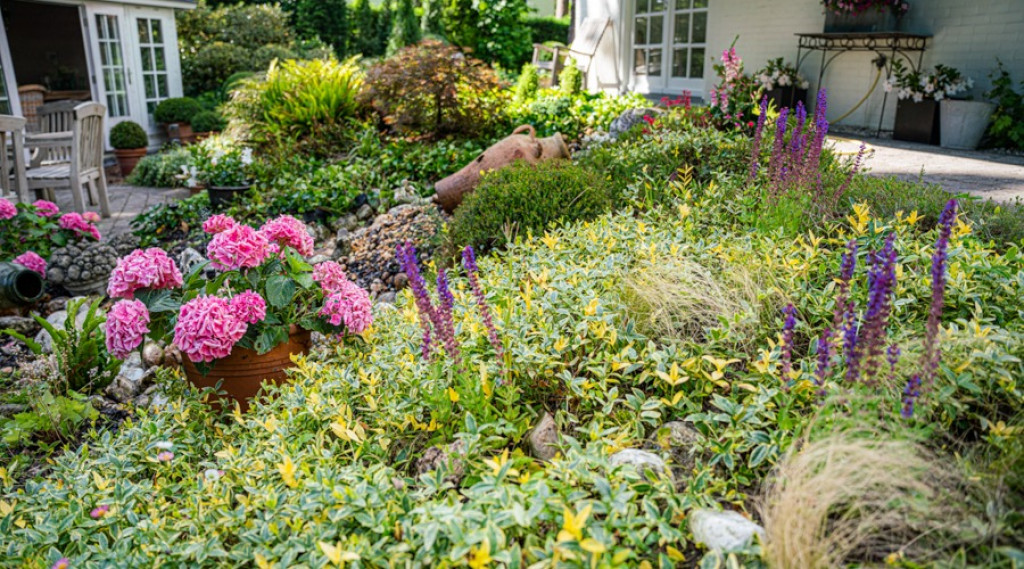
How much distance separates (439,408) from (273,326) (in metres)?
1.10

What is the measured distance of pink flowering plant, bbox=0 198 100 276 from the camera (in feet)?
15.9

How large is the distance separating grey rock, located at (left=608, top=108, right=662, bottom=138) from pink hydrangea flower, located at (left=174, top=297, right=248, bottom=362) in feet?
15.8

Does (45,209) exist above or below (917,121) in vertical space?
below

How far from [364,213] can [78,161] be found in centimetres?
313

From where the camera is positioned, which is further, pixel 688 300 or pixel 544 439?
pixel 688 300

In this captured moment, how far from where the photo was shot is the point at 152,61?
1123 centimetres

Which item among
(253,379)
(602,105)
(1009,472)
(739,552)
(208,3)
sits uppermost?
(208,3)

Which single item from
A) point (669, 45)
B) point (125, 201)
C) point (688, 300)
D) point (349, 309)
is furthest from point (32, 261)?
point (669, 45)

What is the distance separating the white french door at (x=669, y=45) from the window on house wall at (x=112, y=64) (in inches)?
309

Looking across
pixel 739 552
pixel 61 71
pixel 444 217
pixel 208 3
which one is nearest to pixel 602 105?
pixel 444 217

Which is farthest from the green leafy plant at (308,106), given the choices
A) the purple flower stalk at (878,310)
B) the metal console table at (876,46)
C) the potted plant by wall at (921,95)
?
the purple flower stalk at (878,310)

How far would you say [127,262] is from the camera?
281 cm

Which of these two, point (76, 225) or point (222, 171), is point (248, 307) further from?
point (222, 171)

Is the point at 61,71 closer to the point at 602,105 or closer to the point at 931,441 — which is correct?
the point at 602,105
